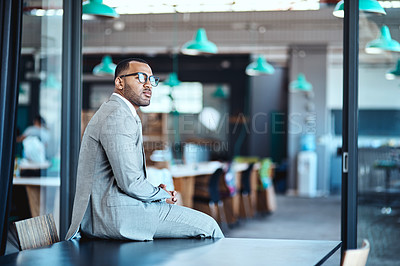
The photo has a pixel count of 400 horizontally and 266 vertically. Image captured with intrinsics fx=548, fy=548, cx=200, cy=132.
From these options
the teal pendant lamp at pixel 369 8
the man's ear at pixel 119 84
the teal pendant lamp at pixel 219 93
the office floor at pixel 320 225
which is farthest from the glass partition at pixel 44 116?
the teal pendant lamp at pixel 219 93

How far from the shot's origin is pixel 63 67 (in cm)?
436

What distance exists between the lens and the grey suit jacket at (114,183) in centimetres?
290

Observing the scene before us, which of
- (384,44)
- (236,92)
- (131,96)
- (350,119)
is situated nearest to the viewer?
(131,96)

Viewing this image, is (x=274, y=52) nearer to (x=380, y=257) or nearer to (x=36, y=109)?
(x=36, y=109)

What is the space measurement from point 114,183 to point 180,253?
586 millimetres

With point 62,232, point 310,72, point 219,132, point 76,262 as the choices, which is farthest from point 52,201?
point 219,132

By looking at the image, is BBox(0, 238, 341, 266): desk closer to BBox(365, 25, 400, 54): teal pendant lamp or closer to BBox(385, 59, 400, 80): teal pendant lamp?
BBox(365, 25, 400, 54): teal pendant lamp

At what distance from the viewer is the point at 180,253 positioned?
8.71ft

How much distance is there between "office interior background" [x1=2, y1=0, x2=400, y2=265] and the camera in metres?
5.75

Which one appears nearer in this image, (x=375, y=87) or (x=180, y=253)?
(x=180, y=253)

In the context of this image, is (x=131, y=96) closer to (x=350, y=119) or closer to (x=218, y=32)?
(x=350, y=119)

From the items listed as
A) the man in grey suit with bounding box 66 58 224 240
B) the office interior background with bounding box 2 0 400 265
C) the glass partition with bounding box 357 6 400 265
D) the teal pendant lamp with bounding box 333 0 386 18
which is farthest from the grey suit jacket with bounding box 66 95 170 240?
the office interior background with bounding box 2 0 400 265

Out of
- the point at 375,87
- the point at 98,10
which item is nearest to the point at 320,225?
the point at 375,87

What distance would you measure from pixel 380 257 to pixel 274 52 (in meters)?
11.8
